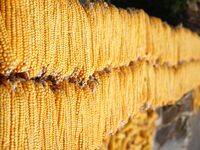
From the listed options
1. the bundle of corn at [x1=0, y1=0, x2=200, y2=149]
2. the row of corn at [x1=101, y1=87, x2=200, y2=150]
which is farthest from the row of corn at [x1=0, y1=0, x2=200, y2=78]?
the row of corn at [x1=101, y1=87, x2=200, y2=150]

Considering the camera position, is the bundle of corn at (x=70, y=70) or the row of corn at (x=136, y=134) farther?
the row of corn at (x=136, y=134)

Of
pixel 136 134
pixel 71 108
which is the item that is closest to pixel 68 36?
pixel 71 108

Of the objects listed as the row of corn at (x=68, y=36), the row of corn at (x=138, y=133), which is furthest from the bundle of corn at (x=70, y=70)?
the row of corn at (x=138, y=133)

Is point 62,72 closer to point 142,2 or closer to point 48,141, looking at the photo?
point 48,141

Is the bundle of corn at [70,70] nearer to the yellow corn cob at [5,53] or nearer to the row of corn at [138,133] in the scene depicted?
the yellow corn cob at [5,53]

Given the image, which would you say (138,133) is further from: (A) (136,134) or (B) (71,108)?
(B) (71,108)

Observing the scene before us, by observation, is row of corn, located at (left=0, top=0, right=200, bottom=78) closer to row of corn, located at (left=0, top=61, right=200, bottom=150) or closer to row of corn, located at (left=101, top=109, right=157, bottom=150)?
row of corn, located at (left=0, top=61, right=200, bottom=150)
